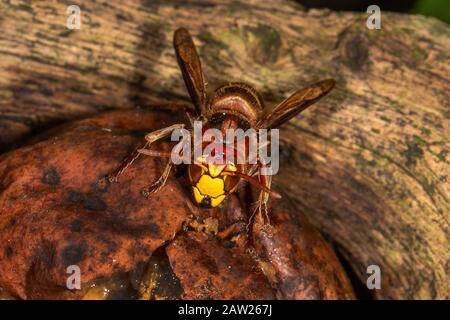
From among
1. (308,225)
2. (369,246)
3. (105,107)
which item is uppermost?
(105,107)

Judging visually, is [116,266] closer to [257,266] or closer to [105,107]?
[257,266]


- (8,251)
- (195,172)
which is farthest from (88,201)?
(195,172)

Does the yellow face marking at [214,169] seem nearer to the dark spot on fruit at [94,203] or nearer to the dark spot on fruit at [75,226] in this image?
the dark spot on fruit at [94,203]

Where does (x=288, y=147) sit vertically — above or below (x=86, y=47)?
below

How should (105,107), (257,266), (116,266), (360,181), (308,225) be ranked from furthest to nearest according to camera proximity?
(105,107)
(360,181)
(308,225)
(257,266)
(116,266)

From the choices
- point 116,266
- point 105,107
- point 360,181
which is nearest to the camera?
point 116,266

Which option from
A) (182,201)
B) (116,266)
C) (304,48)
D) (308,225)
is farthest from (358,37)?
(116,266)

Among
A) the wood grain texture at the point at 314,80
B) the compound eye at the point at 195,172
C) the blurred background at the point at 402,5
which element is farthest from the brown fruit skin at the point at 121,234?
the blurred background at the point at 402,5

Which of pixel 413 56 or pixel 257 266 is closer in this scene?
pixel 257 266
